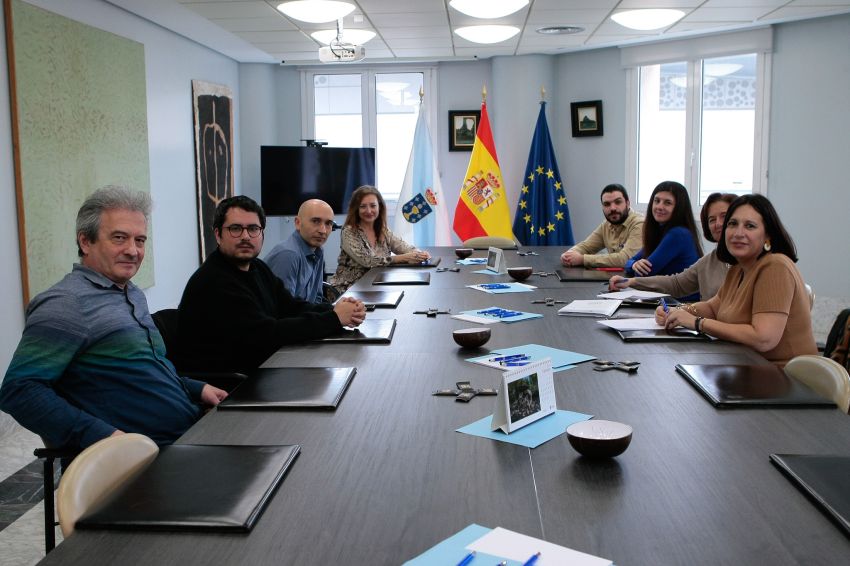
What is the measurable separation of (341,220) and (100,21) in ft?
12.6

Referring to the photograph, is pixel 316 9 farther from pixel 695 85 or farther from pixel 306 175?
pixel 695 85

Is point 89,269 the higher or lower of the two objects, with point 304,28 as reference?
lower

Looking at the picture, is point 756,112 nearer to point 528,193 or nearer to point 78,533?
point 528,193

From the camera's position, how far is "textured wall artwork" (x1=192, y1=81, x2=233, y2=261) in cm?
723

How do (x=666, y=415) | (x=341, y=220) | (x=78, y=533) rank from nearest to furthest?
1. (x=78, y=533)
2. (x=666, y=415)
3. (x=341, y=220)

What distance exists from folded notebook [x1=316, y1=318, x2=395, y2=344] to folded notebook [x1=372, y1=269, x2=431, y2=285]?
1.20 metres

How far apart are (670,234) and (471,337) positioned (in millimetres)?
2325

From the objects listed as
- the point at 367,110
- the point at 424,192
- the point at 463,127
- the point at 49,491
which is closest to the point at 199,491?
the point at 49,491

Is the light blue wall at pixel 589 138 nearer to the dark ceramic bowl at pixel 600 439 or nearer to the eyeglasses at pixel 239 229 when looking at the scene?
the eyeglasses at pixel 239 229

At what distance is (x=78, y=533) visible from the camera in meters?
1.29

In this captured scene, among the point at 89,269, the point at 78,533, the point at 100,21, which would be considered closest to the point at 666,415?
the point at 78,533

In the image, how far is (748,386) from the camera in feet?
6.79

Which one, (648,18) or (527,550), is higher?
(648,18)

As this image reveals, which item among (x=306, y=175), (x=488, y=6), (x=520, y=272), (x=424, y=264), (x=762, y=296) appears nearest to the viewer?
(x=762, y=296)
